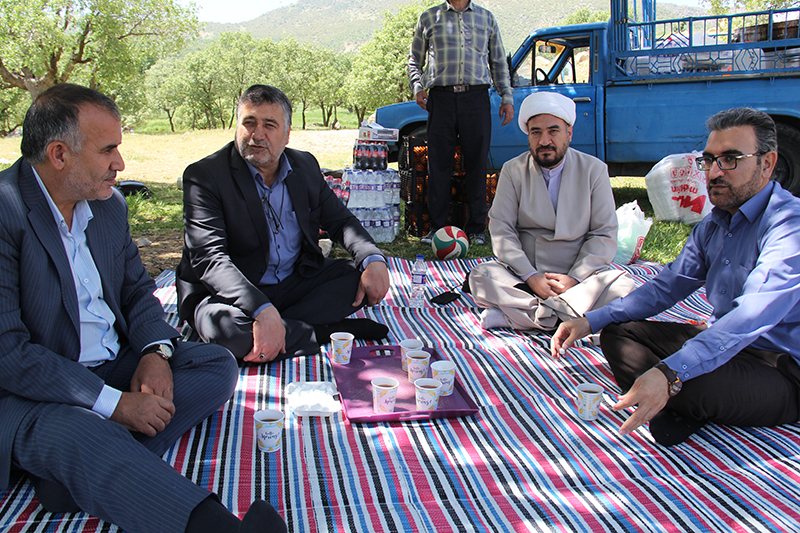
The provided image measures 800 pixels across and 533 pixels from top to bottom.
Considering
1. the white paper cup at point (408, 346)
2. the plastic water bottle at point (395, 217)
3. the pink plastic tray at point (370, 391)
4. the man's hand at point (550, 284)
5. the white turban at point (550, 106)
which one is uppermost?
the white turban at point (550, 106)

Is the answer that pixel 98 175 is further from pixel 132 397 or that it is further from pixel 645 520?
pixel 645 520

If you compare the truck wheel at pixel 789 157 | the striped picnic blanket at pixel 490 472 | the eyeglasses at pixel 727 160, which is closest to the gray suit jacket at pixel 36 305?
the striped picnic blanket at pixel 490 472

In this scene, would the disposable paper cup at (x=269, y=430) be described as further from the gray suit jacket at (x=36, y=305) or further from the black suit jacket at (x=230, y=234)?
the black suit jacket at (x=230, y=234)

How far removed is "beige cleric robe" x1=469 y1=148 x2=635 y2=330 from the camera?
11.9 ft

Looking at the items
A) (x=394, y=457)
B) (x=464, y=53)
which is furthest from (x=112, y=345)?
(x=464, y=53)

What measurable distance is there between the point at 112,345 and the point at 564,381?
2.11 meters

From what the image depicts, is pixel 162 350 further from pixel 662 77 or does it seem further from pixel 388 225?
pixel 662 77

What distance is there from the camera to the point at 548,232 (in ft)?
13.0

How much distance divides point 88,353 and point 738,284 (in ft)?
8.69

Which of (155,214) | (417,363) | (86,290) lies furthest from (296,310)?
(155,214)

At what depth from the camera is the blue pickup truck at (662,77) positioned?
6.92 m

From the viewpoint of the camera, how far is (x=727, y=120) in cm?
243

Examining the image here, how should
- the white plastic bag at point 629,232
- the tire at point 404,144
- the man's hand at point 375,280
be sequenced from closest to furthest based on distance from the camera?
the man's hand at point 375,280 < the white plastic bag at point 629,232 < the tire at point 404,144

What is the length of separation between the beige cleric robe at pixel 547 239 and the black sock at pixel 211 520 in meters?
2.39
